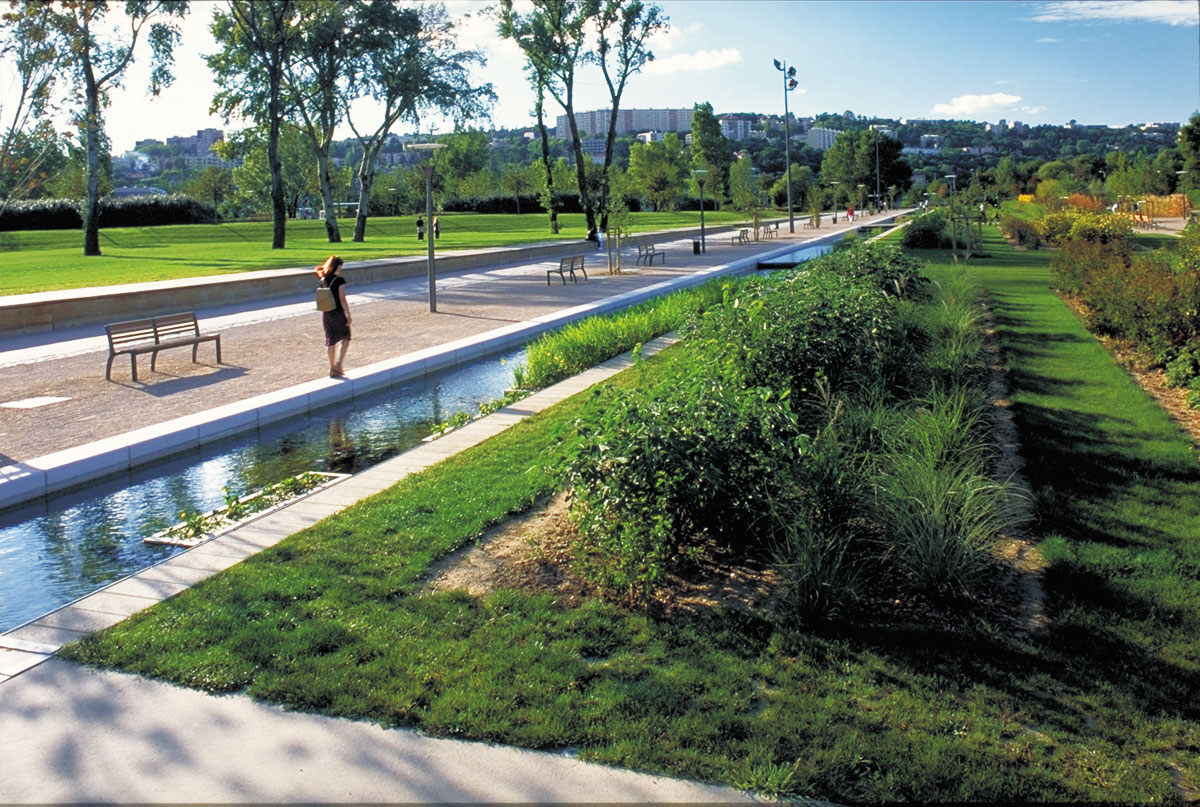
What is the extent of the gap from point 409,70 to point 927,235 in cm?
2116

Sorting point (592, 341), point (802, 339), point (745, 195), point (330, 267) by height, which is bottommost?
point (592, 341)

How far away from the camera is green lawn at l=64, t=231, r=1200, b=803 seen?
11.7 feet

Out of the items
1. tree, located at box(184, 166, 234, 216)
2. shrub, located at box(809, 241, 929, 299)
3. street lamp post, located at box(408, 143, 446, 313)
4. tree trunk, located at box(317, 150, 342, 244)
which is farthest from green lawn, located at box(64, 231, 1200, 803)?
tree, located at box(184, 166, 234, 216)

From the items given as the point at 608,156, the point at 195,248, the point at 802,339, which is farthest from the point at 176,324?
the point at 608,156

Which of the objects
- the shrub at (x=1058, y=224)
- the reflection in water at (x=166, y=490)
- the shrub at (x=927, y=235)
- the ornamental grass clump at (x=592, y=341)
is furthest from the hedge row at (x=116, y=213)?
the reflection in water at (x=166, y=490)

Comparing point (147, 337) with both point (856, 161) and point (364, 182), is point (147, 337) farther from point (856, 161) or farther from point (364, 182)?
point (856, 161)

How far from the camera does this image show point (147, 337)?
1327 cm

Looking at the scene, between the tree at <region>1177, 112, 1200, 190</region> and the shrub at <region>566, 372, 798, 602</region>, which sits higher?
the tree at <region>1177, 112, 1200, 190</region>

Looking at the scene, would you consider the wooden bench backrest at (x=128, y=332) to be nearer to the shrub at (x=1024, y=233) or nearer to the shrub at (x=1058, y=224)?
the shrub at (x=1058, y=224)

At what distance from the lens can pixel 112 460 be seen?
823cm

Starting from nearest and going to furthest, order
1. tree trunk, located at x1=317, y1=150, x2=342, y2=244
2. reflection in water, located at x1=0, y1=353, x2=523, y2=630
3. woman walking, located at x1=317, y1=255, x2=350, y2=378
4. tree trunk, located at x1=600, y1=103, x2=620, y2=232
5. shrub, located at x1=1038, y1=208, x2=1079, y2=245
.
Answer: reflection in water, located at x1=0, y1=353, x2=523, y2=630 → woman walking, located at x1=317, y1=255, x2=350, y2=378 → shrub, located at x1=1038, y1=208, x2=1079, y2=245 → tree trunk, located at x1=317, y1=150, x2=342, y2=244 → tree trunk, located at x1=600, y1=103, x2=620, y2=232

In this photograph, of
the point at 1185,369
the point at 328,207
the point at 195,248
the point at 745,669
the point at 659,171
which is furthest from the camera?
the point at 659,171

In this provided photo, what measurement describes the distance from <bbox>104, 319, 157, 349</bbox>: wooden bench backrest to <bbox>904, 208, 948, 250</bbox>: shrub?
26249 millimetres

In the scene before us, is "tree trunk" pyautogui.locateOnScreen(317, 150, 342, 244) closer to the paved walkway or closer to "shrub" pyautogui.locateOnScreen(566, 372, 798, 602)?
the paved walkway
